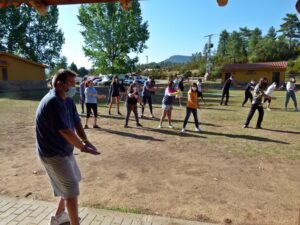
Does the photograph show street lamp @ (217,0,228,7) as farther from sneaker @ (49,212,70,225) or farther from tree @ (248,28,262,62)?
tree @ (248,28,262,62)

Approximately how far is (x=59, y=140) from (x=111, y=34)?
131 ft

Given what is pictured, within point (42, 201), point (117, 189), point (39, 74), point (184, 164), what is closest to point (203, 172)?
point (184, 164)

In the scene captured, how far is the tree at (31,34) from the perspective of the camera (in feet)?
150

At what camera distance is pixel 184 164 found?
6.43 metres

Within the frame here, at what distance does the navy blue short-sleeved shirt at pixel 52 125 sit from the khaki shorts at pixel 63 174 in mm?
64

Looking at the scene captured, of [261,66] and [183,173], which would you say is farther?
[261,66]

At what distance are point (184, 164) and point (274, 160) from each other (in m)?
2.08

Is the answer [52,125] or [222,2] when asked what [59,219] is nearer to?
[52,125]

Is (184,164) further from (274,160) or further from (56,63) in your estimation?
(56,63)

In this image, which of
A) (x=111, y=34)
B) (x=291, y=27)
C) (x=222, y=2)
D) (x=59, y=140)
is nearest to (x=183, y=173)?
(x=59, y=140)

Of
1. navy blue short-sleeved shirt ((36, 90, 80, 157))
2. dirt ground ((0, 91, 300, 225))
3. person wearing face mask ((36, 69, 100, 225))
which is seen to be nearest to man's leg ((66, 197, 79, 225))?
person wearing face mask ((36, 69, 100, 225))

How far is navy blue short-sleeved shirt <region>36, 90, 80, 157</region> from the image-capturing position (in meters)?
3.04

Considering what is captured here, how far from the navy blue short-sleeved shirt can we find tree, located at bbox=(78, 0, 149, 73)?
3940 cm

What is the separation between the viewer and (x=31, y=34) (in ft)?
158
